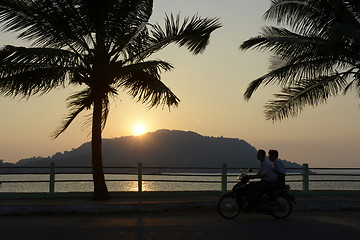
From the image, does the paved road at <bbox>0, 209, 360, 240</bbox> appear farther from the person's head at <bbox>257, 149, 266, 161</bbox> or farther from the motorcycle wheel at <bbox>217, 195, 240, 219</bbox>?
the person's head at <bbox>257, 149, 266, 161</bbox>

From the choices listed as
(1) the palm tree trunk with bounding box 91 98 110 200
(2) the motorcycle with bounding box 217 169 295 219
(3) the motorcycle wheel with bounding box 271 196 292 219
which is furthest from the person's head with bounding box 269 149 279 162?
(1) the palm tree trunk with bounding box 91 98 110 200

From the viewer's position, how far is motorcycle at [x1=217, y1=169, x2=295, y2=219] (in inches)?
476

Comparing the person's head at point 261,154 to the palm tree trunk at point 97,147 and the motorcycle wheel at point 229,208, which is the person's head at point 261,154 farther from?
the palm tree trunk at point 97,147

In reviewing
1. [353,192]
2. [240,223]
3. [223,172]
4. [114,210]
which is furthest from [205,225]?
[353,192]

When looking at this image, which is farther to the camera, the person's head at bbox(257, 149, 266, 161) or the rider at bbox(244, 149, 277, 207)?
the person's head at bbox(257, 149, 266, 161)

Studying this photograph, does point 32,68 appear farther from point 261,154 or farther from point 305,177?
point 305,177

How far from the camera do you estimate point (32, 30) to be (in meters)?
15.1

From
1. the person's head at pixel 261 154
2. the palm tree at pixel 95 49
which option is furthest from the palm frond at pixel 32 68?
the person's head at pixel 261 154

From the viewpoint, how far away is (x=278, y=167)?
12.6 m

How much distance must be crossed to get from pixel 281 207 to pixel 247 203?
2.85 ft

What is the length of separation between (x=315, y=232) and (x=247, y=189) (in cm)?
259

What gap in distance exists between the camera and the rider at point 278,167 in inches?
488

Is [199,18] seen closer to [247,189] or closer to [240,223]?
[247,189]

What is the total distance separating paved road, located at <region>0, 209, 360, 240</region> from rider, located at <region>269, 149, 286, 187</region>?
3.07ft
